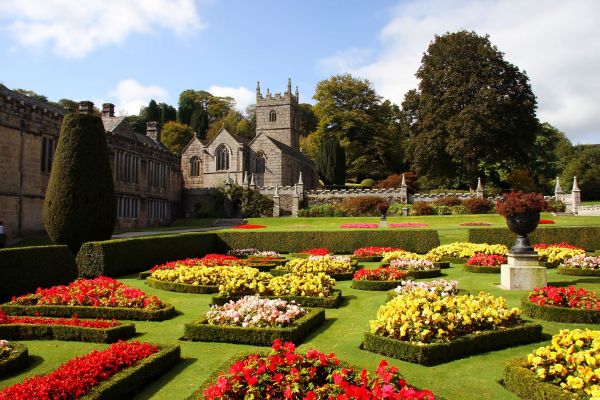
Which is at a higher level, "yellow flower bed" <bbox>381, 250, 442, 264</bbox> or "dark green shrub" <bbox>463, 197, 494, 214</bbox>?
"dark green shrub" <bbox>463, 197, 494, 214</bbox>

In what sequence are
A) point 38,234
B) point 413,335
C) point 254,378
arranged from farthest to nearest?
point 38,234, point 413,335, point 254,378

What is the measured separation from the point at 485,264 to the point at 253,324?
11611 mm

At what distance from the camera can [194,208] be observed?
55906 millimetres

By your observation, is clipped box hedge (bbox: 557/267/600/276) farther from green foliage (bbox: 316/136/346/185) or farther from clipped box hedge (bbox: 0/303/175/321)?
green foliage (bbox: 316/136/346/185)

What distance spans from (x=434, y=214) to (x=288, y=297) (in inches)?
1449

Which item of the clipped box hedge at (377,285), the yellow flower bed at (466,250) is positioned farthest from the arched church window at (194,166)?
the clipped box hedge at (377,285)

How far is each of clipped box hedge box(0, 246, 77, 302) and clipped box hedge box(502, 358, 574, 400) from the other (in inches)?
509

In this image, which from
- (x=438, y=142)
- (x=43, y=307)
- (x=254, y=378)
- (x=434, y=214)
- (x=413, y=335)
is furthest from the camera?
(x=438, y=142)

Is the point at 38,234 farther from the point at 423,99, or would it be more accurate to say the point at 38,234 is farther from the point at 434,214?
the point at 423,99

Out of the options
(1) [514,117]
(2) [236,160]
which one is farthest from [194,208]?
(1) [514,117]

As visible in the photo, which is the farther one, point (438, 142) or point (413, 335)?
point (438, 142)

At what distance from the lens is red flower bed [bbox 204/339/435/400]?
5.48m

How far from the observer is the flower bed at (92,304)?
459 inches

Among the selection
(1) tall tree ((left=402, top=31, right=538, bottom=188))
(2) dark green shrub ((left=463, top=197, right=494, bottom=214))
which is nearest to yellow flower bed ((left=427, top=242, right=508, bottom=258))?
(2) dark green shrub ((left=463, top=197, right=494, bottom=214))
